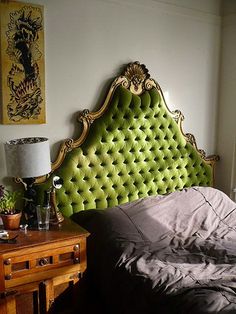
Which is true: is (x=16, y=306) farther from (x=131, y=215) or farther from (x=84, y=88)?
(x=84, y=88)

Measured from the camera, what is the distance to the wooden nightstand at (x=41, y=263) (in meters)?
1.82

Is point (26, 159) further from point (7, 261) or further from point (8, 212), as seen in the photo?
point (7, 261)

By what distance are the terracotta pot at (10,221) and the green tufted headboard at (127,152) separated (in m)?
0.33

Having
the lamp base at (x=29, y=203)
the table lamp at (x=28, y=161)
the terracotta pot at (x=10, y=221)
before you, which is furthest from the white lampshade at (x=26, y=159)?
the terracotta pot at (x=10, y=221)

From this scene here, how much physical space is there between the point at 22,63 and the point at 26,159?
2.16 ft

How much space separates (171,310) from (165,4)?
90.4 inches

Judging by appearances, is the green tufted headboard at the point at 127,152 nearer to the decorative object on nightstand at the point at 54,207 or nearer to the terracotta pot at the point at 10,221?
the decorative object on nightstand at the point at 54,207

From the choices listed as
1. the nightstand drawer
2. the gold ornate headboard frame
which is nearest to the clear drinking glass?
the nightstand drawer

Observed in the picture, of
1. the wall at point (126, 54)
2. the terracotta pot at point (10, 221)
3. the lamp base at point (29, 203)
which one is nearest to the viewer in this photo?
the terracotta pot at point (10, 221)


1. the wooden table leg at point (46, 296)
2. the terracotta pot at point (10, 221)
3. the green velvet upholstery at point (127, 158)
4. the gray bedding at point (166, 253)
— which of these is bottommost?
the wooden table leg at point (46, 296)

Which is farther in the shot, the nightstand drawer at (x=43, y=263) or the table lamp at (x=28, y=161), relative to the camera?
the table lamp at (x=28, y=161)

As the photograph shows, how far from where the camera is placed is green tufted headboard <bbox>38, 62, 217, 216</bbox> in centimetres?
245

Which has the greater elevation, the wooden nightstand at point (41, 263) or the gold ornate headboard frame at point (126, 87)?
the gold ornate headboard frame at point (126, 87)

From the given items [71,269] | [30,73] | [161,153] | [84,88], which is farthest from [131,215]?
[30,73]
